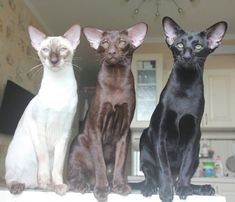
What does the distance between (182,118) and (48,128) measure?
337 mm

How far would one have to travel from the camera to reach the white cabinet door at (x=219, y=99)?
310 centimetres

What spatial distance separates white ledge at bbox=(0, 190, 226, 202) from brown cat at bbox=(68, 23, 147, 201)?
0.9 inches

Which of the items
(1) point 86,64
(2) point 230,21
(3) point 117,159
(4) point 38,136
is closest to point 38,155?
(4) point 38,136

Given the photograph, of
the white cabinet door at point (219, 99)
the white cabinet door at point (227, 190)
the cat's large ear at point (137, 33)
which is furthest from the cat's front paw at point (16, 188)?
the white cabinet door at point (219, 99)

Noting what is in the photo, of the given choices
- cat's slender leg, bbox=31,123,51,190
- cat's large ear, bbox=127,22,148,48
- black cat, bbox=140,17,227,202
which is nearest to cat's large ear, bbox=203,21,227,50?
black cat, bbox=140,17,227,202

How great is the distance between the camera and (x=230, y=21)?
9.96 ft

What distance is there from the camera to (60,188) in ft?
2.71

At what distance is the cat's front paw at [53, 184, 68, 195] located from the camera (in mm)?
821

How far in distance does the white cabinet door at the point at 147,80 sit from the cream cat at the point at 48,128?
229 centimetres

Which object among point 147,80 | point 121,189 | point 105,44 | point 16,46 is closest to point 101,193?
point 121,189

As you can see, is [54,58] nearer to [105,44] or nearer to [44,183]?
[105,44]

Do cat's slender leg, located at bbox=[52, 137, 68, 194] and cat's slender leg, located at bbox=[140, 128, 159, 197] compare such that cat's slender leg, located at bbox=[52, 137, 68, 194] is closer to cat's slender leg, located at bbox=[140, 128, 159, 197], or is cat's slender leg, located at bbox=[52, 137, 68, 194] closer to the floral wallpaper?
cat's slender leg, located at bbox=[140, 128, 159, 197]

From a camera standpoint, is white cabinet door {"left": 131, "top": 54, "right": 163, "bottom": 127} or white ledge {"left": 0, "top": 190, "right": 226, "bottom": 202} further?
white cabinet door {"left": 131, "top": 54, "right": 163, "bottom": 127}

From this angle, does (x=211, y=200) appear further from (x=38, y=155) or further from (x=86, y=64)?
(x=86, y=64)
